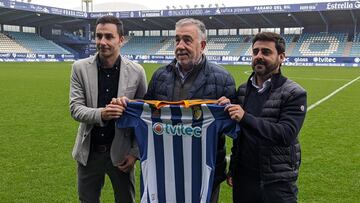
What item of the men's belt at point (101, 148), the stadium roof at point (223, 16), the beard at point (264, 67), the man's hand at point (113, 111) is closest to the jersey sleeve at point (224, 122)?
the beard at point (264, 67)

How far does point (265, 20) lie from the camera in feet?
159

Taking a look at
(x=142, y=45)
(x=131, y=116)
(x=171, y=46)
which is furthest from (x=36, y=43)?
(x=131, y=116)

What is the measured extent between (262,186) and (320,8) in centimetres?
4255

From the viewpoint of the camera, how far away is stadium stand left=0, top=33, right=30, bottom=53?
151 feet

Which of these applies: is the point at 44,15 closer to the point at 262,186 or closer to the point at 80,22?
the point at 80,22

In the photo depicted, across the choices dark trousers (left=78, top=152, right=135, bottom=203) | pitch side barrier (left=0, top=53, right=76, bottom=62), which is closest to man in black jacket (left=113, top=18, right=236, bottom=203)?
dark trousers (left=78, top=152, right=135, bottom=203)

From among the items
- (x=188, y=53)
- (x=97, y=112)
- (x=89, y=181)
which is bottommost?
(x=89, y=181)

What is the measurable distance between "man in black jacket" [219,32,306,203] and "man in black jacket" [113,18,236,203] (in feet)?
0.61

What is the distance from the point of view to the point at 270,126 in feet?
8.98

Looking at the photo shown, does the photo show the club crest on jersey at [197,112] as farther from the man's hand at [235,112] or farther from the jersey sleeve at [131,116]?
the jersey sleeve at [131,116]

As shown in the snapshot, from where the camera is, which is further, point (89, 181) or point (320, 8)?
point (320, 8)

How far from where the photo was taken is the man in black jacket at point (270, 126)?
2.77 m

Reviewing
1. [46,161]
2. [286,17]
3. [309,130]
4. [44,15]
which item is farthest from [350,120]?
[44,15]

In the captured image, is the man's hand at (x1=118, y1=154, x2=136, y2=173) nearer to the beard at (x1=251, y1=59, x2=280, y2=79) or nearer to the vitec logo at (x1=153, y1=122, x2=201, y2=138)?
the vitec logo at (x1=153, y1=122, x2=201, y2=138)
